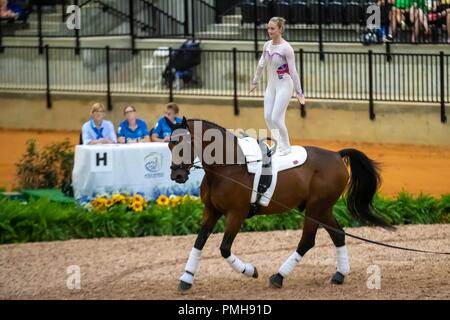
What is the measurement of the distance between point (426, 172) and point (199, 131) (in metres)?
10.0

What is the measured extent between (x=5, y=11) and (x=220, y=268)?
17.7 m

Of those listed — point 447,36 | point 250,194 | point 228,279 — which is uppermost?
point 447,36

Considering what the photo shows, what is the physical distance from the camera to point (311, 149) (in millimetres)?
16047

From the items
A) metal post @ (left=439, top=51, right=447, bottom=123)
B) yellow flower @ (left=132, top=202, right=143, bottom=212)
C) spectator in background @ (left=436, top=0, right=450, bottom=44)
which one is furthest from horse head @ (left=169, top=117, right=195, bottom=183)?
spectator in background @ (left=436, top=0, right=450, bottom=44)

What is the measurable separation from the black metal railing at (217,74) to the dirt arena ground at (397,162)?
86 centimetres

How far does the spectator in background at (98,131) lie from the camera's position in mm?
21406

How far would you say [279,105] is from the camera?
15.8 metres

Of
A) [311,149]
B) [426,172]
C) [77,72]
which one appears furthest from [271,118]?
[77,72]

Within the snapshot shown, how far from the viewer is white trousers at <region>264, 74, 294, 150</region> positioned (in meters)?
15.8

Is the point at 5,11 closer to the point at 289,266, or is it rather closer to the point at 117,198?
the point at 117,198

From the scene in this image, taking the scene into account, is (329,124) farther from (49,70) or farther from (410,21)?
(49,70)

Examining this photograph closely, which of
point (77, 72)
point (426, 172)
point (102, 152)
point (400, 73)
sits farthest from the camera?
point (77, 72)

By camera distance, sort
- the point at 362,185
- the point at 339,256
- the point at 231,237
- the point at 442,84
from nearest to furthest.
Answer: the point at 231,237
the point at 339,256
the point at 362,185
the point at 442,84

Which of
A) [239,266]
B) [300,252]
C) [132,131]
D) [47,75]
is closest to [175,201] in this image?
[132,131]
